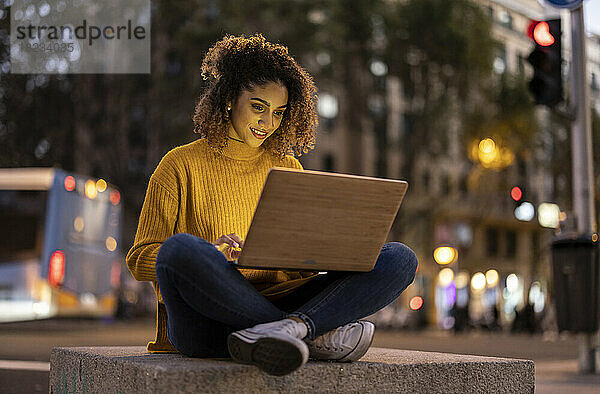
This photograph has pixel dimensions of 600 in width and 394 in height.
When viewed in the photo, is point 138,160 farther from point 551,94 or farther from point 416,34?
point 551,94

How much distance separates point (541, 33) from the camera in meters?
9.76

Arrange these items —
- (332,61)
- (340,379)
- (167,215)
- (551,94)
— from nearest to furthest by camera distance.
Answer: (340,379) → (167,215) → (551,94) → (332,61)

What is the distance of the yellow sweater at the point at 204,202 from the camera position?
383 centimetres

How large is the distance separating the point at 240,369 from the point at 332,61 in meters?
25.7

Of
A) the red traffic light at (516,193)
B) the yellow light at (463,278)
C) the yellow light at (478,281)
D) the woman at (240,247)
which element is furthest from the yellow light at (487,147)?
the yellow light at (478,281)

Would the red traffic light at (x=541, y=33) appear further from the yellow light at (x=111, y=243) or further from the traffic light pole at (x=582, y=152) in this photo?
the yellow light at (x=111, y=243)

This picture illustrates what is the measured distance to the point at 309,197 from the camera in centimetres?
335

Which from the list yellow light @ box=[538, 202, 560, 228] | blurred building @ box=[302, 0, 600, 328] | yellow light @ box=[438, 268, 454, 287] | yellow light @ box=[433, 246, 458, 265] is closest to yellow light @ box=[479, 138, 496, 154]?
yellow light @ box=[538, 202, 560, 228]

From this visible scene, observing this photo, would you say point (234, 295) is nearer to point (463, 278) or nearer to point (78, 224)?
point (78, 224)

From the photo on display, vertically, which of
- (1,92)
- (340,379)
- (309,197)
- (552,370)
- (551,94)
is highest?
(1,92)

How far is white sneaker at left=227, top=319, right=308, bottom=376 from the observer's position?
3.15 meters

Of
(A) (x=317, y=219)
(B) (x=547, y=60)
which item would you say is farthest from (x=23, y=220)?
(A) (x=317, y=219)

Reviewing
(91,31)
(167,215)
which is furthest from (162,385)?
(91,31)

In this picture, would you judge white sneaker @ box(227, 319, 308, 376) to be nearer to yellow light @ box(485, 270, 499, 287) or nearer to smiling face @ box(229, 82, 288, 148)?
smiling face @ box(229, 82, 288, 148)
